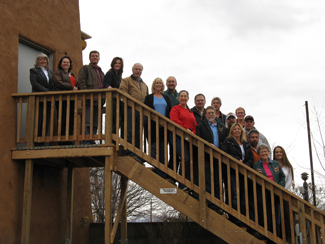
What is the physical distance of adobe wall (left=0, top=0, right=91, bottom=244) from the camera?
6746mm

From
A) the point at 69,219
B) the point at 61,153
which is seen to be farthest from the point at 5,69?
the point at 69,219

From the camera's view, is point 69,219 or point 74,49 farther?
point 74,49

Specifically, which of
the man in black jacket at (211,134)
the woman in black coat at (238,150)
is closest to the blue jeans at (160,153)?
the man in black jacket at (211,134)

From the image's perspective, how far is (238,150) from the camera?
622cm

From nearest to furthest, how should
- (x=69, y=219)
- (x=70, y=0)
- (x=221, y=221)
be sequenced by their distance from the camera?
(x=221, y=221), (x=69, y=219), (x=70, y=0)

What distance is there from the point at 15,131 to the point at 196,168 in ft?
10.9

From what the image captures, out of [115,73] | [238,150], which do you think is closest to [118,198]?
[115,73]

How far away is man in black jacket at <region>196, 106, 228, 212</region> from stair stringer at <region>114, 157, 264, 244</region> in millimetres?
277

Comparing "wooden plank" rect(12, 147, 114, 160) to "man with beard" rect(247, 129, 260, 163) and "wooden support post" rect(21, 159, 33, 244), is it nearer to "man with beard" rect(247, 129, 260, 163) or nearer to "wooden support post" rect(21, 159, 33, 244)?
"wooden support post" rect(21, 159, 33, 244)

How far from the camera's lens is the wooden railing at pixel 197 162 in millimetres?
5816

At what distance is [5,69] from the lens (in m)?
7.06

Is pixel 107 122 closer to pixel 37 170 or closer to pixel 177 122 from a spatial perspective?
pixel 177 122

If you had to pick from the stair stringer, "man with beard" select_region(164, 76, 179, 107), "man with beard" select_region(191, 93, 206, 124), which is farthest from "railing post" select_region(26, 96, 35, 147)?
"man with beard" select_region(191, 93, 206, 124)

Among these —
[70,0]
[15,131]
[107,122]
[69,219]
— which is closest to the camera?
[107,122]
